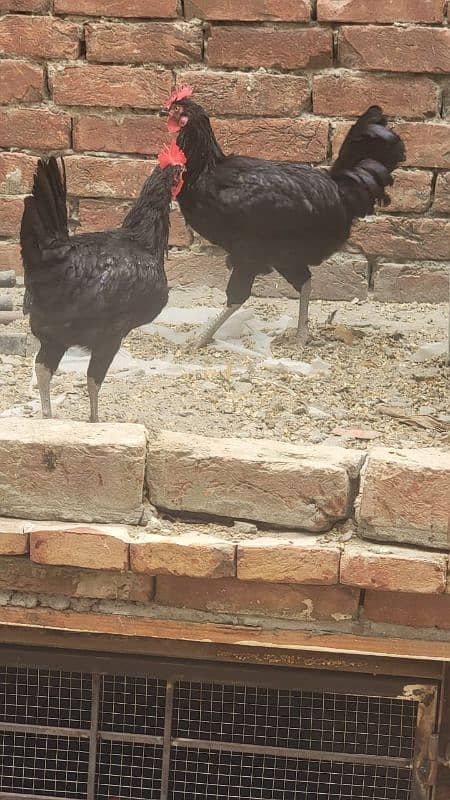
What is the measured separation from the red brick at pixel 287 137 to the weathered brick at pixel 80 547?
2.71 ft

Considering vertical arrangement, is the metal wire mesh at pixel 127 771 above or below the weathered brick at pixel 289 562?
below

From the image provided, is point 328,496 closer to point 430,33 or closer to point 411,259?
point 411,259

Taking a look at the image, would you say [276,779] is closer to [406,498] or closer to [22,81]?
[406,498]

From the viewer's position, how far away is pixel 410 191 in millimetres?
2121

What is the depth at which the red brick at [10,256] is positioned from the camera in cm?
195

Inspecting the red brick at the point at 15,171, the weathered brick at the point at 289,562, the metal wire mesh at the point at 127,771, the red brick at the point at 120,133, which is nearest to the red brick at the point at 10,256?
the red brick at the point at 15,171

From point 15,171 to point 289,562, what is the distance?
98 centimetres

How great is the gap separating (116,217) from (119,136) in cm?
25

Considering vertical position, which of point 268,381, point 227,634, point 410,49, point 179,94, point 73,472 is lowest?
point 227,634

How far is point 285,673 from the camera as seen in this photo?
6.36 ft

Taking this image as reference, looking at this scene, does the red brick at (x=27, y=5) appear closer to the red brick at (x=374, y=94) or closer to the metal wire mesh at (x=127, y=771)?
the red brick at (x=374, y=94)

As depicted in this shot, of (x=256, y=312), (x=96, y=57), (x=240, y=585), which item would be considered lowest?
(x=240, y=585)

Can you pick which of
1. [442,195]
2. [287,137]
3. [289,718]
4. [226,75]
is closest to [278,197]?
[287,137]

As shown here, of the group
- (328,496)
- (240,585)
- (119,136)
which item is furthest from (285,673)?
(119,136)
